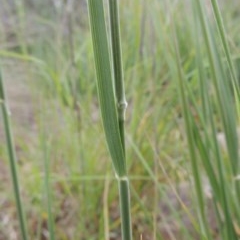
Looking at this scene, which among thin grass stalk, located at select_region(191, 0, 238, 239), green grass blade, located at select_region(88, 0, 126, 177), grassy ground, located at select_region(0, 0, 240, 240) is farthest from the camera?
grassy ground, located at select_region(0, 0, 240, 240)

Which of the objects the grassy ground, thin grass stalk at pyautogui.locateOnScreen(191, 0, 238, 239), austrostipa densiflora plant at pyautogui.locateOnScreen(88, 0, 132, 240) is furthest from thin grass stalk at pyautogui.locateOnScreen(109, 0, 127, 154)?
the grassy ground

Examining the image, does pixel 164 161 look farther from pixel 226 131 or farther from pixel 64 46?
pixel 64 46

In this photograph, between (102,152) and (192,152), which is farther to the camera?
(102,152)

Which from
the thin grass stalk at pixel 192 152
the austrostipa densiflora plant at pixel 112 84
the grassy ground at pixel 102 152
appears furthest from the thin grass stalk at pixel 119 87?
the grassy ground at pixel 102 152

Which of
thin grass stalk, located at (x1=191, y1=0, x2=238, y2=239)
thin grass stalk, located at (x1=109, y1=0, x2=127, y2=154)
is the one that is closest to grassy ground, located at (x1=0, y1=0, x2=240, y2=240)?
thin grass stalk, located at (x1=191, y1=0, x2=238, y2=239)

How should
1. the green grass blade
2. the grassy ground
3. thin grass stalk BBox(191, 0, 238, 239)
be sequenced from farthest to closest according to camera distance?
the grassy ground → thin grass stalk BBox(191, 0, 238, 239) → the green grass blade

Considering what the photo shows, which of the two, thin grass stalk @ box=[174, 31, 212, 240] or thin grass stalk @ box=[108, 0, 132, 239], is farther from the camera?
thin grass stalk @ box=[174, 31, 212, 240]

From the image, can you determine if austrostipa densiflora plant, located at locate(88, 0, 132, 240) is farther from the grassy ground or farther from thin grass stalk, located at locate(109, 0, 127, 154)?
the grassy ground

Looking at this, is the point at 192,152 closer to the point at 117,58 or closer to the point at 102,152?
the point at 117,58

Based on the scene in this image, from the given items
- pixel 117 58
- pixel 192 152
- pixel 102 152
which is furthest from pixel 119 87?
pixel 102 152
